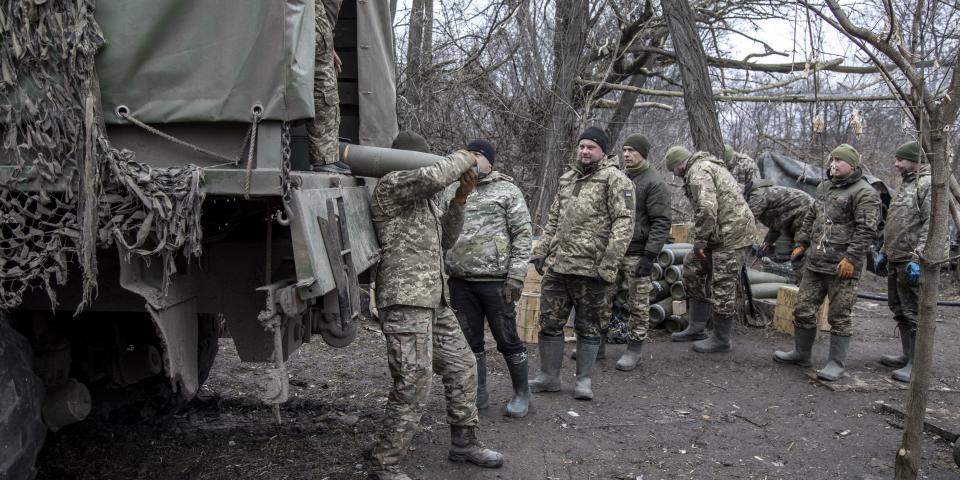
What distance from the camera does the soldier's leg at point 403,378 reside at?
374 centimetres

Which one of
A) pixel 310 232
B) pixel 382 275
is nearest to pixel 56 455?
pixel 382 275

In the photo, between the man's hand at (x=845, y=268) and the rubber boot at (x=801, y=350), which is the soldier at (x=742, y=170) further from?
the man's hand at (x=845, y=268)

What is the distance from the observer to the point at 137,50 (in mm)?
2742

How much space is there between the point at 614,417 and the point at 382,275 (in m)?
2.29

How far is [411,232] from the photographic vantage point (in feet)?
12.8

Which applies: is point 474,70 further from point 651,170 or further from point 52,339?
point 52,339

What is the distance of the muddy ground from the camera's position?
13.6 ft

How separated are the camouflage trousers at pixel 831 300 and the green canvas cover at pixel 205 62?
501 centimetres

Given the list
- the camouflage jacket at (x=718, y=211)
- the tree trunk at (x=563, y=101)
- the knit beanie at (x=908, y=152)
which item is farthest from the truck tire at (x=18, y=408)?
the tree trunk at (x=563, y=101)

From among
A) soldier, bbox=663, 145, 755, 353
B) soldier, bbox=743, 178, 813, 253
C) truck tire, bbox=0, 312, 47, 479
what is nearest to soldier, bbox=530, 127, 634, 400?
soldier, bbox=663, 145, 755, 353

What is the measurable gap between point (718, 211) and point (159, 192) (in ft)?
17.9

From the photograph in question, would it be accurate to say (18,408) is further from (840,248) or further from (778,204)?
(778,204)

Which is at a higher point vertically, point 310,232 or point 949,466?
point 310,232

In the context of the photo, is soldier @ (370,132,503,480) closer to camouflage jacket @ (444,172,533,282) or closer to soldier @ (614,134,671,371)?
camouflage jacket @ (444,172,533,282)
